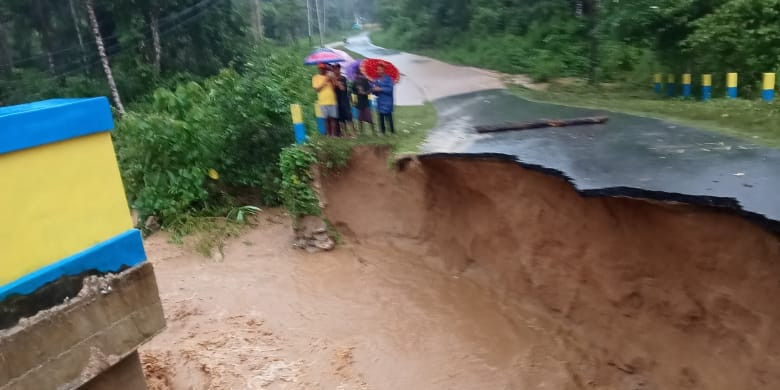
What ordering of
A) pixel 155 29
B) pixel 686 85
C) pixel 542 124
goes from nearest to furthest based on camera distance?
pixel 542 124 < pixel 686 85 < pixel 155 29

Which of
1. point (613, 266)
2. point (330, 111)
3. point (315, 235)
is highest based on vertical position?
point (330, 111)

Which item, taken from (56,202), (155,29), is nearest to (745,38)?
(56,202)

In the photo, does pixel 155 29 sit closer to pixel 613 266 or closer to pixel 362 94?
pixel 362 94

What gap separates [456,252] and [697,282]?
357 centimetres

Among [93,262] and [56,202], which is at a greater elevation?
[56,202]

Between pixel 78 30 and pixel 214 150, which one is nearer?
pixel 214 150

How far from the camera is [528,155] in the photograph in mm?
6945

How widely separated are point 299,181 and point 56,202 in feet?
18.9

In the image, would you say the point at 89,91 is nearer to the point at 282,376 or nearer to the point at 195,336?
the point at 195,336

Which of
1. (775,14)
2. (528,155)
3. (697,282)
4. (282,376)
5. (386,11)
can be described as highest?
(386,11)

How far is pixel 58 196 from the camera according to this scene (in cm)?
311

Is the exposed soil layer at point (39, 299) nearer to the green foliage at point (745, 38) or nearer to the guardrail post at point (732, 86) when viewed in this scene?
the guardrail post at point (732, 86)

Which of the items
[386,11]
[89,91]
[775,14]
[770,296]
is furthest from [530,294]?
[386,11]

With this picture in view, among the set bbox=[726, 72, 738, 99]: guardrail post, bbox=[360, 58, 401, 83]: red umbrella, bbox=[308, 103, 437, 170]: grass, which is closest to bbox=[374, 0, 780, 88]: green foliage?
bbox=[726, 72, 738, 99]: guardrail post
